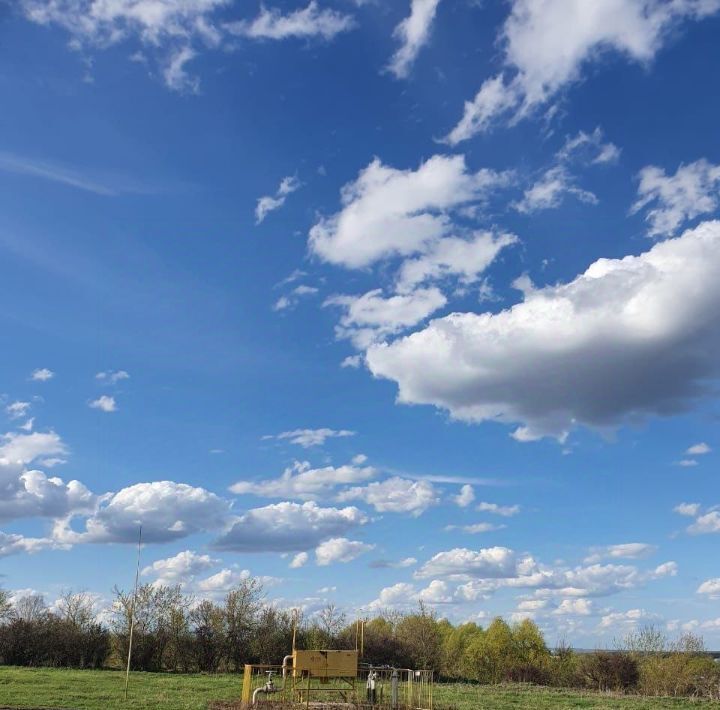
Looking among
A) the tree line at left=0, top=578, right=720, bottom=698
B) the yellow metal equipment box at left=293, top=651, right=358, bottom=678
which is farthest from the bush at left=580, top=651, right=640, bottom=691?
the yellow metal equipment box at left=293, top=651, right=358, bottom=678

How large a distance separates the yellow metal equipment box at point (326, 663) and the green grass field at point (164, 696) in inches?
157

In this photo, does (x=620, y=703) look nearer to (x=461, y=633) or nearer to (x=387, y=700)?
(x=387, y=700)

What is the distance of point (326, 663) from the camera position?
97.9 ft

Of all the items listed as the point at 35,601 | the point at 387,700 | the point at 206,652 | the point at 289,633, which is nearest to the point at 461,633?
the point at 289,633

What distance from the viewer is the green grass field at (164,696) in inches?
1210

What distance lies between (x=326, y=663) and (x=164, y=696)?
972 centimetres

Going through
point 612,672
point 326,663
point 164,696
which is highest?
point 326,663

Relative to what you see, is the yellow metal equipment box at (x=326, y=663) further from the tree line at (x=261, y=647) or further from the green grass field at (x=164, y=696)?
the tree line at (x=261, y=647)

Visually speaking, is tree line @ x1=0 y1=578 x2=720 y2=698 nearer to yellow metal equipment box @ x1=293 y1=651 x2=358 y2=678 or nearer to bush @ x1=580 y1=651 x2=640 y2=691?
bush @ x1=580 y1=651 x2=640 y2=691

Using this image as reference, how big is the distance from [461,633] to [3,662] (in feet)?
149

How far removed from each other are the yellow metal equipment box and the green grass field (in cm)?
398

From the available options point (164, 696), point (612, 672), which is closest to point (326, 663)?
point (164, 696)

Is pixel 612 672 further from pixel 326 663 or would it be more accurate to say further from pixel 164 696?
pixel 164 696

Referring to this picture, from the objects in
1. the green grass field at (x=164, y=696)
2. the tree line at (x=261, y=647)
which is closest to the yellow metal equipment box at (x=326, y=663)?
the green grass field at (x=164, y=696)
